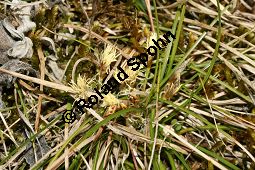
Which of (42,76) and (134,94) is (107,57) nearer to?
(134,94)

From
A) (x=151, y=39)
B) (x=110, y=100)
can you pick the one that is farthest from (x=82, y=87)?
(x=151, y=39)

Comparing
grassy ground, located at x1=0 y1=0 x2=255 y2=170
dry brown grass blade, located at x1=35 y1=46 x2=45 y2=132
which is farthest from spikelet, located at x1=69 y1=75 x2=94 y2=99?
dry brown grass blade, located at x1=35 y1=46 x2=45 y2=132

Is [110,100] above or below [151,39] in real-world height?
below

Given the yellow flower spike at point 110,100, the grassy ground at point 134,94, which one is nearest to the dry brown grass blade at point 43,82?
the grassy ground at point 134,94

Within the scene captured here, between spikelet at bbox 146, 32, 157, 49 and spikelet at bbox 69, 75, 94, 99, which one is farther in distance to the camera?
spikelet at bbox 146, 32, 157, 49

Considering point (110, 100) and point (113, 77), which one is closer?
point (110, 100)

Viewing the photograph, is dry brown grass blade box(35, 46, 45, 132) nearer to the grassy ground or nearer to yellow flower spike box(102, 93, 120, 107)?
the grassy ground

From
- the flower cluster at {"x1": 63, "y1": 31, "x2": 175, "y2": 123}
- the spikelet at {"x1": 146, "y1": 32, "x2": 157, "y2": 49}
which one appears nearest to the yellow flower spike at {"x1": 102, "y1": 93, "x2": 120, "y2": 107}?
the flower cluster at {"x1": 63, "y1": 31, "x2": 175, "y2": 123}

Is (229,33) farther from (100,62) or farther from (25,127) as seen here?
(25,127)

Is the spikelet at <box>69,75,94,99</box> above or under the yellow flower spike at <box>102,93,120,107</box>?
above
